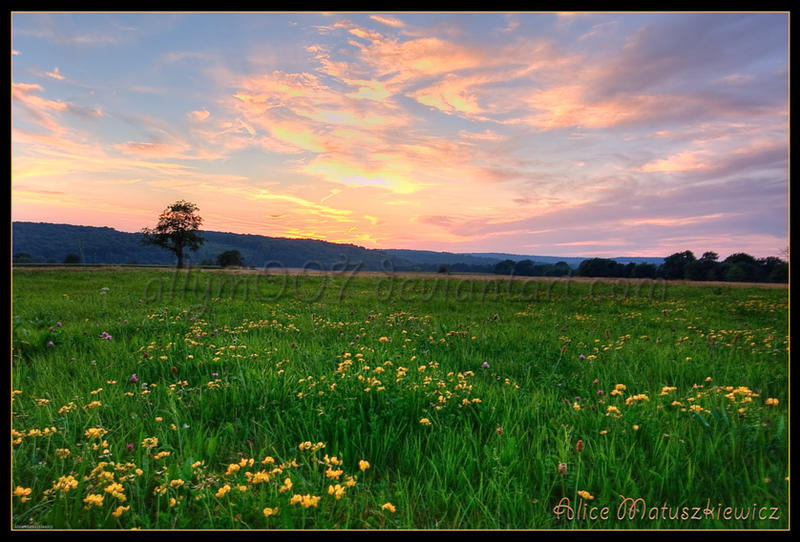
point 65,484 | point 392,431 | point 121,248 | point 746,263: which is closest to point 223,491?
point 65,484

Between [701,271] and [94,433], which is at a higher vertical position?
[701,271]

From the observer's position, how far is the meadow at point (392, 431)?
244 cm

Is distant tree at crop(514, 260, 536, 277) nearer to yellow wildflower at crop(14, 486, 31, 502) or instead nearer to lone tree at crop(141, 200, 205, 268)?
yellow wildflower at crop(14, 486, 31, 502)

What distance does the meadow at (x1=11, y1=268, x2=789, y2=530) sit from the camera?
96.1 inches

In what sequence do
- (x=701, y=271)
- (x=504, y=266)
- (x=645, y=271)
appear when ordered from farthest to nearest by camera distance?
(x=504, y=266), (x=645, y=271), (x=701, y=271)

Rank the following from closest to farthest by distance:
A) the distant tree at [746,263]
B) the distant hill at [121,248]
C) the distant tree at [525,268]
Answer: the distant tree at [746,263]
the distant hill at [121,248]
the distant tree at [525,268]

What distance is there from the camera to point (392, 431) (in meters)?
3.30

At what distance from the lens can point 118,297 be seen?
519 inches

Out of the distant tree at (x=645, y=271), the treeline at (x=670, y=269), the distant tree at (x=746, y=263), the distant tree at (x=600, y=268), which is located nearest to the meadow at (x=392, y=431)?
the distant tree at (x=746, y=263)

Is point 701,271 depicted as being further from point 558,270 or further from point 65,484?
point 65,484

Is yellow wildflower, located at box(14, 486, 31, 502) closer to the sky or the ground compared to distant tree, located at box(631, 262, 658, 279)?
closer to the ground

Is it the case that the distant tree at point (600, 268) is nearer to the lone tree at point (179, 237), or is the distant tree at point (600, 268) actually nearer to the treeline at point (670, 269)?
the treeline at point (670, 269)

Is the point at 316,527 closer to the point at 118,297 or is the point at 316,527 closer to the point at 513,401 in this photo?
the point at 513,401

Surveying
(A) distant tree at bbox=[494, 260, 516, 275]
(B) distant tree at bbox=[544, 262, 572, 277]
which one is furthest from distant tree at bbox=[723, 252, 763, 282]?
(A) distant tree at bbox=[494, 260, 516, 275]
